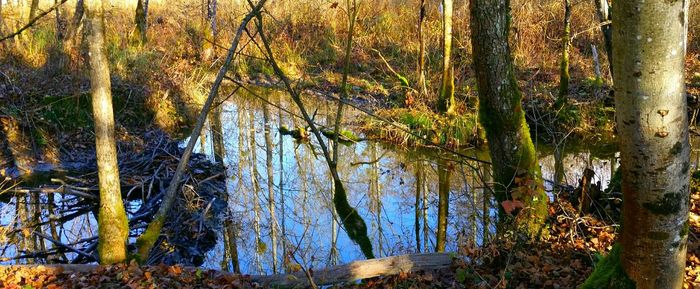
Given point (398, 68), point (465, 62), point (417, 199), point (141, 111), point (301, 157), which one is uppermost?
point (398, 68)

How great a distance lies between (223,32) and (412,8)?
6.23 meters

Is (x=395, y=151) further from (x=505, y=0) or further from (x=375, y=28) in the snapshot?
(x=375, y=28)

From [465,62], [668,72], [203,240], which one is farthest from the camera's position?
[465,62]

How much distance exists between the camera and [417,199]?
8.84 meters

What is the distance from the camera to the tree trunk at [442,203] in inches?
278

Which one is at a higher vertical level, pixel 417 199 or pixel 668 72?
pixel 417 199

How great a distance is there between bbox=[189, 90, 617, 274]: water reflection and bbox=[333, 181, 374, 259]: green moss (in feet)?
0.64

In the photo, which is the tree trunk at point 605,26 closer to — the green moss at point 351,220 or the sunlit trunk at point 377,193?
the sunlit trunk at point 377,193

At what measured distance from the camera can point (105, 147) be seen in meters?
5.05

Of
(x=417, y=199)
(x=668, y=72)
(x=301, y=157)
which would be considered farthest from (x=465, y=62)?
(x=668, y=72)

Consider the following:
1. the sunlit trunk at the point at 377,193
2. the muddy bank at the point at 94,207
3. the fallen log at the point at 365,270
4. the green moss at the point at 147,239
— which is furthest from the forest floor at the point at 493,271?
the sunlit trunk at the point at 377,193

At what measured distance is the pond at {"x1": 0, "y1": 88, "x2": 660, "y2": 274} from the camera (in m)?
6.92

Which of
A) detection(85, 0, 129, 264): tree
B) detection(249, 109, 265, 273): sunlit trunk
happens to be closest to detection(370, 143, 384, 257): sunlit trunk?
detection(249, 109, 265, 273): sunlit trunk

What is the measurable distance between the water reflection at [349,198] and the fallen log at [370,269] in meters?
0.67
